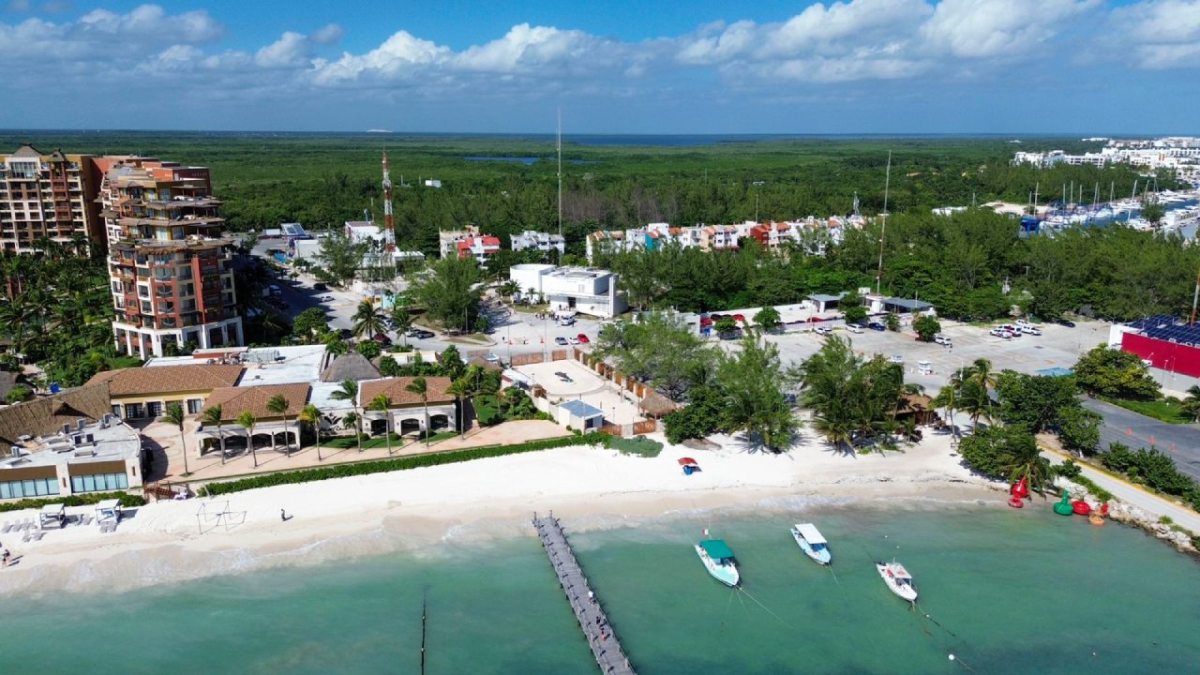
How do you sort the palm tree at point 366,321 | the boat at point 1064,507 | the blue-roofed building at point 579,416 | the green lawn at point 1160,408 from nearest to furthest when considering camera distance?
1. the boat at point 1064,507
2. the blue-roofed building at point 579,416
3. the green lawn at point 1160,408
4. the palm tree at point 366,321

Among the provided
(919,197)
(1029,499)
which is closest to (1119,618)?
(1029,499)

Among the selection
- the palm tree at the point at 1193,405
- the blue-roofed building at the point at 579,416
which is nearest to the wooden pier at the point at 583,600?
the blue-roofed building at the point at 579,416

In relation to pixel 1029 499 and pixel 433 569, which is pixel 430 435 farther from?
pixel 1029 499

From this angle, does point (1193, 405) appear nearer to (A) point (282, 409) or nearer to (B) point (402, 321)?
(A) point (282, 409)

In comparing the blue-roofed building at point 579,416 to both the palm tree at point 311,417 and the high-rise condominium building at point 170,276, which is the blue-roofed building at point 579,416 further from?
the high-rise condominium building at point 170,276

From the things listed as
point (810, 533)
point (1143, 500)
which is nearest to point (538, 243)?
point (810, 533)

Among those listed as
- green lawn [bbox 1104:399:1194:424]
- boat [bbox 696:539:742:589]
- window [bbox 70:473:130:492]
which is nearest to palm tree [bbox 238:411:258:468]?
window [bbox 70:473:130:492]
